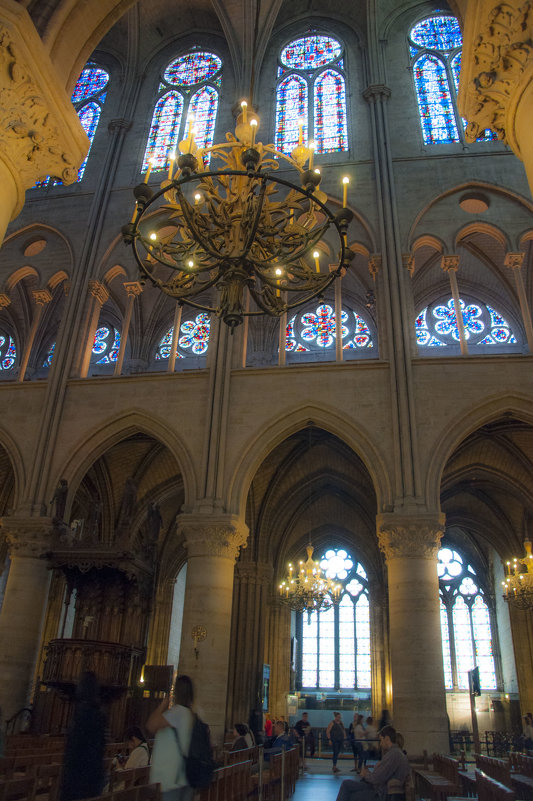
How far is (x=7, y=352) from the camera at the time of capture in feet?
72.1

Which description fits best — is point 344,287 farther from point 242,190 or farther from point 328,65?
point 242,190

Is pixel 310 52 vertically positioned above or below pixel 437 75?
above

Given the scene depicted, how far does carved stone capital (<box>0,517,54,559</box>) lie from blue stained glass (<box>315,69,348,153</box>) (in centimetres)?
1241

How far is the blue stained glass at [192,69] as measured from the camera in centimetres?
2072

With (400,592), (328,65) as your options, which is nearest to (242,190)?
(400,592)

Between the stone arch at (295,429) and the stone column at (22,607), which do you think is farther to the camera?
the stone arch at (295,429)

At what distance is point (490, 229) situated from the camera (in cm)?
1551

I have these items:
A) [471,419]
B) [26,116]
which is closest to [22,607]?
[26,116]

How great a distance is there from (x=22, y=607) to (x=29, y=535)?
4.76 feet

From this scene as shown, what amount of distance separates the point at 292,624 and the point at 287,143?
53.5ft

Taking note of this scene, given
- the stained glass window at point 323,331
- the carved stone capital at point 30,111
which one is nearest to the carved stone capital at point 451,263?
the stained glass window at point 323,331

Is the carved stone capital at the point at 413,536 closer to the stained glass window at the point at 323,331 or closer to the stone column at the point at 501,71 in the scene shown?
the stone column at the point at 501,71

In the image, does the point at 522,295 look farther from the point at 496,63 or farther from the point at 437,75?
the point at 437,75

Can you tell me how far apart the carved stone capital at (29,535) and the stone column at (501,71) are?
35.9 ft
